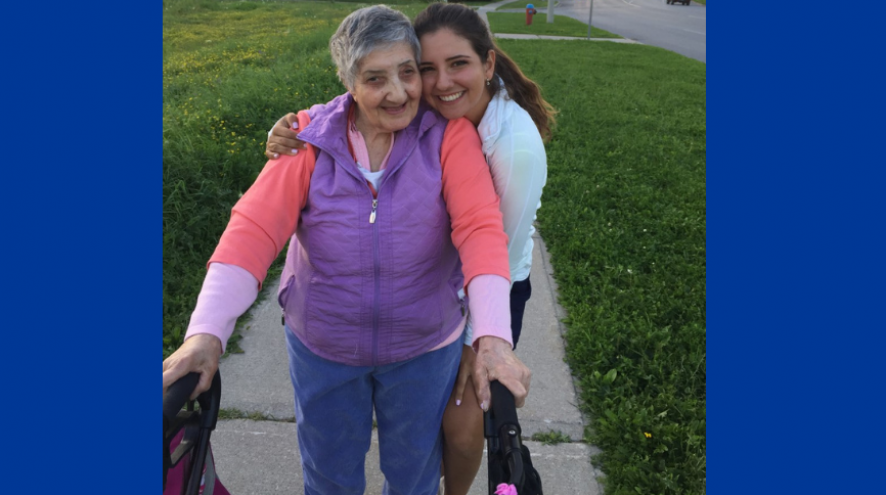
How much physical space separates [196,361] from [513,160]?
95 centimetres

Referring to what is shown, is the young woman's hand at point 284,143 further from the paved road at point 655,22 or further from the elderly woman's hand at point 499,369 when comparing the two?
the paved road at point 655,22

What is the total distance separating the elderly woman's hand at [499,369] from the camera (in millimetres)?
1305

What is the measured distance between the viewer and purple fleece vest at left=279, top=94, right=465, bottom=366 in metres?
1.49

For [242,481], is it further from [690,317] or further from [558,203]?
[558,203]

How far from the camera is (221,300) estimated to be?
1.36m

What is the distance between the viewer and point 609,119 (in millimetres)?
7957

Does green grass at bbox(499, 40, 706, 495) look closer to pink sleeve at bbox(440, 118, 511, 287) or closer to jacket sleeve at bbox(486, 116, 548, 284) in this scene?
jacket sleeve at bbox(486, 116, 548, 284)

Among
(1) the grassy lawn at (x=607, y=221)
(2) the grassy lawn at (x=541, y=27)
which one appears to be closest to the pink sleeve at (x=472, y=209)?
(1) the grassy lawn at (x=607, y=221)

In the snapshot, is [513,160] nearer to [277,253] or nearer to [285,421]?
[277,253]

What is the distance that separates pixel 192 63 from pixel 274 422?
29.6 feet

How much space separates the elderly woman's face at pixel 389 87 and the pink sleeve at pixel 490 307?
1.48ft

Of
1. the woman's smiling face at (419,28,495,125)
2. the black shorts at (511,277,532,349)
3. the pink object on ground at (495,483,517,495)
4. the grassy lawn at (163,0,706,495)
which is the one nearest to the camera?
the pink object on ground at (495,483,517,495)

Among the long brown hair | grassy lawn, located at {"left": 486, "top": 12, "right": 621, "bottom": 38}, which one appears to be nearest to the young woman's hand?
the long brown hair

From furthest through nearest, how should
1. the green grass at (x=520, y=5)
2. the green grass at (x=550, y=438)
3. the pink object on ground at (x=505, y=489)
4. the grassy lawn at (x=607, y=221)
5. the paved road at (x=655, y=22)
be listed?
the green grass at (x=520, y=5) < the paved road at (x=655, y=22) < the grassy lawn at (x=607, y=221) < the green grass at (x=550, y=438) < the pink object on ground at (x=505, y=489)
